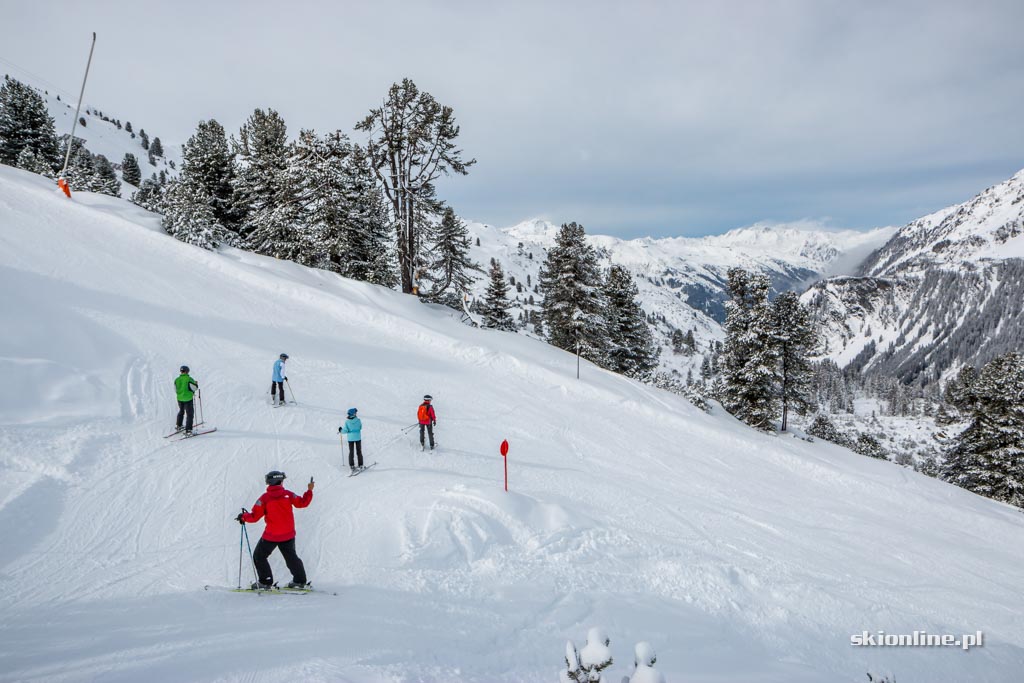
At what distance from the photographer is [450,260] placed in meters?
32.4

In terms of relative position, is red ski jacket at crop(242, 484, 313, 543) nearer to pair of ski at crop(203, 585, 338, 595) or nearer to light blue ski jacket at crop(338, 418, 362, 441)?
pair of ski at crop(203, 585, 338, 595)

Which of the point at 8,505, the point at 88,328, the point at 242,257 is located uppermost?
the point at 242,257

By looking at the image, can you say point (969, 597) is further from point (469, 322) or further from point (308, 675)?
point (469, 322)

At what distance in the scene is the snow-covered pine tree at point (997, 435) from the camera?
25.2 meters

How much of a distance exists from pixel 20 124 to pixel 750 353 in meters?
69.3

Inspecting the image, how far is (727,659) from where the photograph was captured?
598 centimetres

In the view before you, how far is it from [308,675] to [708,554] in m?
7.63

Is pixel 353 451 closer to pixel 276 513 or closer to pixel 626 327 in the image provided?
pixel 276 513

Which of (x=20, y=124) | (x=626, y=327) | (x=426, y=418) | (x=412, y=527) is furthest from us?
(x=20, y=124)

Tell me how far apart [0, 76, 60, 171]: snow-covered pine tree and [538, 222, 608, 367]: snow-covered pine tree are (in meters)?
49.6

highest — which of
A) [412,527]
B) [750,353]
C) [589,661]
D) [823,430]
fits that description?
[750,353]

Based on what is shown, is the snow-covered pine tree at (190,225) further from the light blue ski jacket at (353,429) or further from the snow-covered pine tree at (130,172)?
the snow-covered pine tree at (130,172)

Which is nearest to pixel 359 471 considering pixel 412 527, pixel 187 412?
pixel 412 527

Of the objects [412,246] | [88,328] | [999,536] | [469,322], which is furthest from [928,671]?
[412,246]
